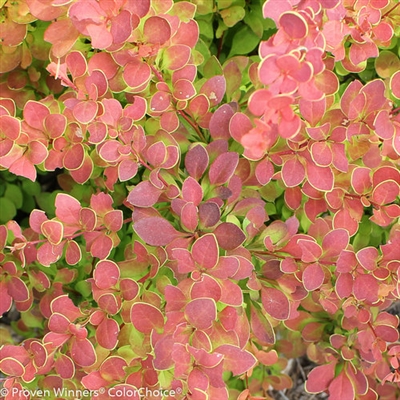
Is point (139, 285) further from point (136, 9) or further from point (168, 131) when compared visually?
point (136, 9)

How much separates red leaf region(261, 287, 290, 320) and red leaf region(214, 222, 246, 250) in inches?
5.7

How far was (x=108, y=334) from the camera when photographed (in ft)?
3.26

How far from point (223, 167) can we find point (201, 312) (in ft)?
0.88

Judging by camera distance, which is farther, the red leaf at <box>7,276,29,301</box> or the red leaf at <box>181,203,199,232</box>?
the red leaf at <box>7,276,29,301</box>

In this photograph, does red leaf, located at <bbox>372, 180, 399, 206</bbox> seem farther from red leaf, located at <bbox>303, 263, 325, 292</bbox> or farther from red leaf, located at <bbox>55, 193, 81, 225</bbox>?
red leaf, located at <bbox>55, 193, 81, 225</bbox>

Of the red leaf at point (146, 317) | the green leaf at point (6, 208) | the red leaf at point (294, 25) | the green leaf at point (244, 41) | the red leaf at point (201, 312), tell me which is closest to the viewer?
the red leaf at point (294, 25)

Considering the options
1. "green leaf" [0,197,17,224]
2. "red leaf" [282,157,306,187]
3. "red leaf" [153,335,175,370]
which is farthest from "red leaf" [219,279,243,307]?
"green leaf" [0,197,17,224]

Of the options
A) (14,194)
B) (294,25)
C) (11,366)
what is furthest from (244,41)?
(11,366)

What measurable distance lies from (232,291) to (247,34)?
682mm

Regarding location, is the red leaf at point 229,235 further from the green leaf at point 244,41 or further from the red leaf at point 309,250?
the green leaf at point 244,41

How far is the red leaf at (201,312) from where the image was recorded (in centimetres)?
84

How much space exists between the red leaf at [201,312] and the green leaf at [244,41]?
2.30ft

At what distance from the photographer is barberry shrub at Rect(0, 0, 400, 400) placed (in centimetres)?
90

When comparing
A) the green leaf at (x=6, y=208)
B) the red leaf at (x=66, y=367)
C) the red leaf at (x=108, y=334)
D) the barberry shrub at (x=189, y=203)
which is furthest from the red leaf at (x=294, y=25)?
the green leaf at (x=6, y=208)
